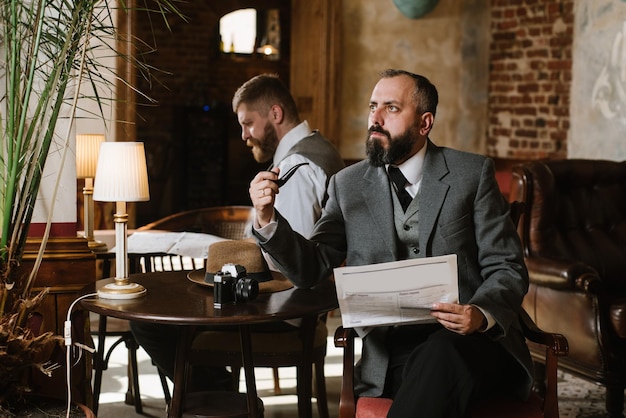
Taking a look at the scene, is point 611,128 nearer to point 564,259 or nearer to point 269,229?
point 564,259

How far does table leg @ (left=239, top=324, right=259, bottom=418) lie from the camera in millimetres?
3066

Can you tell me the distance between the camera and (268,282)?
3201 mm

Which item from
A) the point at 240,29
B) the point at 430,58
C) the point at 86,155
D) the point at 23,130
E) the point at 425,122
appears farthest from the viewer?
the point at 240,29

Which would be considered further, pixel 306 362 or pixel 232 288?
pixel 306 362

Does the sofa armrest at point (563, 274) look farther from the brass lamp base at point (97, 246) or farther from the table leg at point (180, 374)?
the brass lamp base at point (97, 246)

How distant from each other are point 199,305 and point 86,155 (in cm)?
138

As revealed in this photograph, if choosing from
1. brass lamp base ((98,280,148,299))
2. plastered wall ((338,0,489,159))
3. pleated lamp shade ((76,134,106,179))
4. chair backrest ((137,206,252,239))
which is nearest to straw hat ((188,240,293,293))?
brass lamp base ((98,280,148,299))

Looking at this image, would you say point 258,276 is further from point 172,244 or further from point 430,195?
point 172,244

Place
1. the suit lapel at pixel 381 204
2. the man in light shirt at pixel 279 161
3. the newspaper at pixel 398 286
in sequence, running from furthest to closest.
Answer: the man in light shirt at pixel 279 161 < the suit lapel at pixel 381 204 < the newspaper at pixel 398 286

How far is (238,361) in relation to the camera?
3.34 metres

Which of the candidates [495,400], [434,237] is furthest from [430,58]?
[495,400]

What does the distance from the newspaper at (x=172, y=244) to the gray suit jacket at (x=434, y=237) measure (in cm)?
104

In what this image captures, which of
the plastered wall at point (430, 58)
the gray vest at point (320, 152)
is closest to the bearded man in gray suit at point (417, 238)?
the gray vest at point (320, 152)

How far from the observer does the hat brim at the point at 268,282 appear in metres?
3.13
